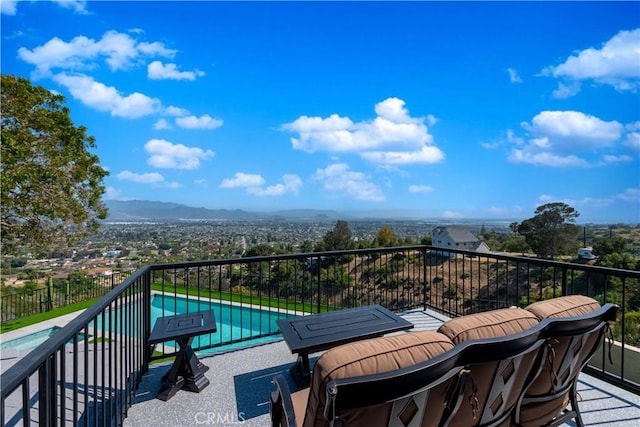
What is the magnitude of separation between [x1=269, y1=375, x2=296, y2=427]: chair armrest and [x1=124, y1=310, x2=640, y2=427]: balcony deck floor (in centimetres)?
97

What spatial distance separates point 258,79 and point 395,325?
13.8 meters

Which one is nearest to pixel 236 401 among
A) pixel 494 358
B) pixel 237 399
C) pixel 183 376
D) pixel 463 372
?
pixel 237 399

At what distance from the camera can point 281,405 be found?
157 cm

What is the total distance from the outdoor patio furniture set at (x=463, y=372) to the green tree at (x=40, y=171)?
10.4 metres

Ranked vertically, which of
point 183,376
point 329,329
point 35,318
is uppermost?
point 329,329

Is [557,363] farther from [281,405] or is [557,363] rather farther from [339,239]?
[339,239]

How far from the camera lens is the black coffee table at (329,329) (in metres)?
2.59

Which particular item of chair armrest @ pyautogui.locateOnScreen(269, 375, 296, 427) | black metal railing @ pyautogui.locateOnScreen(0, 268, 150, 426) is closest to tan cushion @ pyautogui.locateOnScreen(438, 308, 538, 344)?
chair armrest @ pyautogui.locateOnScreen(269, 375, 296, 427)

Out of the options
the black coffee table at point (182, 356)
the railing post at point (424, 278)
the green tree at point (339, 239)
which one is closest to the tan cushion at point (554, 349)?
the black coffee table at point (182, 356)

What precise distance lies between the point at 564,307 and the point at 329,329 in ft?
5.80

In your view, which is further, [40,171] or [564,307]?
[40,171]

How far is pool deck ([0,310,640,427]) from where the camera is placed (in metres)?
2.44

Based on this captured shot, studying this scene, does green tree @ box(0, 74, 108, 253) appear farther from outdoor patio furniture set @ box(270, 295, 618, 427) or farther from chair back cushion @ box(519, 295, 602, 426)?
chair back cushion @ box(519, 295, 602, 426)

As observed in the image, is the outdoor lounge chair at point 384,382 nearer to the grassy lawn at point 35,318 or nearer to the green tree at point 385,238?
the grassy lawn at point 35,318
